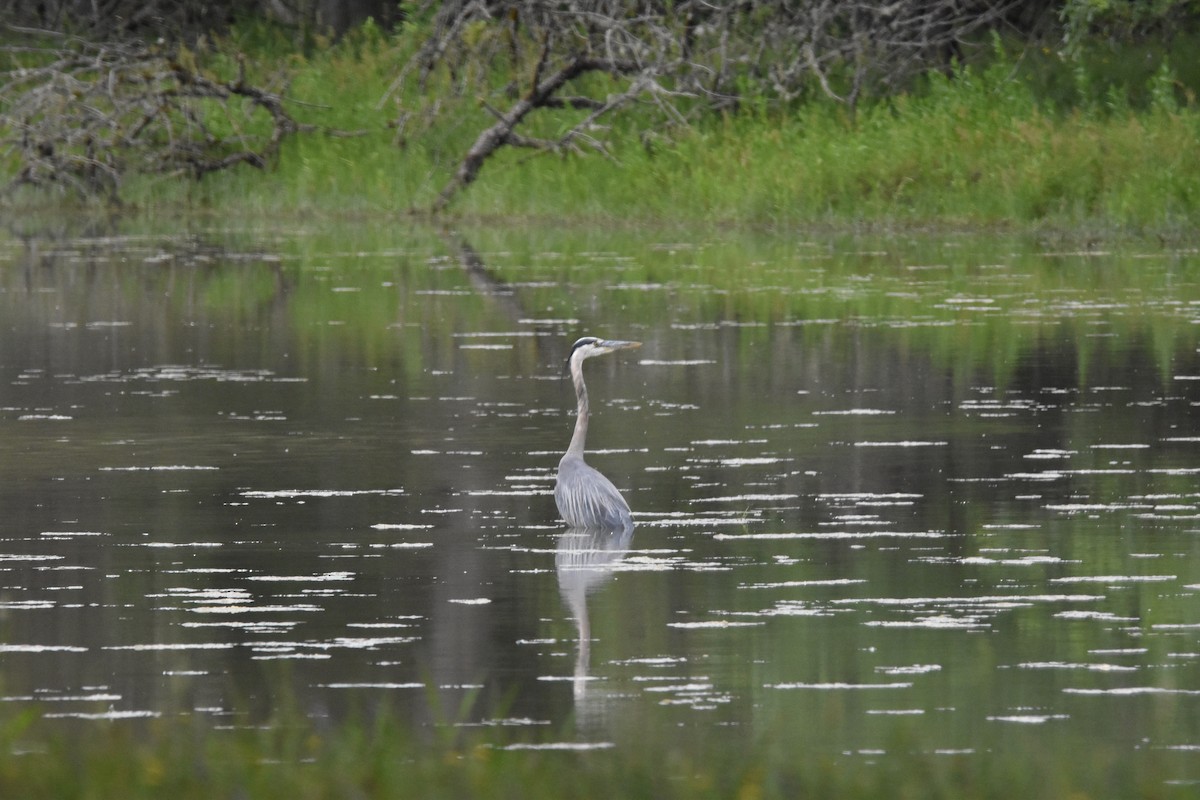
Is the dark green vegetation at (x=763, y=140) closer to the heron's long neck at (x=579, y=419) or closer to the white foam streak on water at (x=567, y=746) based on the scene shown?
the heron's long neck at (x=579, y=419)

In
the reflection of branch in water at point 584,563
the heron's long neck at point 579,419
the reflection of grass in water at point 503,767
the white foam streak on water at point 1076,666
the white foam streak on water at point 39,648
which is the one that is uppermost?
the heron's long neck at point 579,419

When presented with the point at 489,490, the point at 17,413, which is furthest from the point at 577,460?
the point at 17,413

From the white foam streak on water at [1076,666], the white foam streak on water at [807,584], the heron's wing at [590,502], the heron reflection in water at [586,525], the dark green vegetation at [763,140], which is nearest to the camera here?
the white foam streak on water at [1076,666]

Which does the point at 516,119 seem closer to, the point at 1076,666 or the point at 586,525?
the point at 586,525

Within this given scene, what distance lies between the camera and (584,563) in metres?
9.16

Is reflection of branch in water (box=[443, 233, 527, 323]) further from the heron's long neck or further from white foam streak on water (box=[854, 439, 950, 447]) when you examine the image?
the heron's long neck

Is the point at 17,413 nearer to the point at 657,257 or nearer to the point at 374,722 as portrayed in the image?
the point at 374,722

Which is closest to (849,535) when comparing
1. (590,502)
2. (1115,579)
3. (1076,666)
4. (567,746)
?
(590,502)

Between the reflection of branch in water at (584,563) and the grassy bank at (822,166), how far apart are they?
54.0ft

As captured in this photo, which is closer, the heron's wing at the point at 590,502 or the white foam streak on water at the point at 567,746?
the white foam streak on water at the point at 567,746

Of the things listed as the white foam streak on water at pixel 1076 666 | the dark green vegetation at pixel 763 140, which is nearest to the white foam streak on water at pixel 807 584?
the white foam streak on water at pixel 1076 666

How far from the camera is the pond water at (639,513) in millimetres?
6898

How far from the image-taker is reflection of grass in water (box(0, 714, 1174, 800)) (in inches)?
213

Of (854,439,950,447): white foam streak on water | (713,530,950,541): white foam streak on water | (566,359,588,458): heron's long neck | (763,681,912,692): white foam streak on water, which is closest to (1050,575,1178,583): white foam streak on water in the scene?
(713,530,950,541): white foam streak on water
